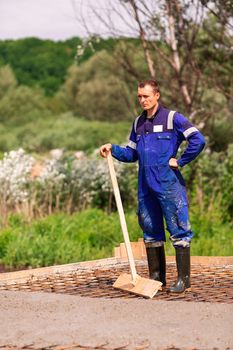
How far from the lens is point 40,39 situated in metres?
86.2

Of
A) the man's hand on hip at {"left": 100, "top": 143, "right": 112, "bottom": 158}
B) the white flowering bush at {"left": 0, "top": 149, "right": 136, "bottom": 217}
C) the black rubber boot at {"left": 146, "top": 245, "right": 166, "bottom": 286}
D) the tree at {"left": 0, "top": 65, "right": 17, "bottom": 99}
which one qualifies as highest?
the tree at {"left": 0, "top": 65, "right": 17, "bottom": 99}

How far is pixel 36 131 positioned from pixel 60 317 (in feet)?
114

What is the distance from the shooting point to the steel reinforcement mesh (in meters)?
8.67

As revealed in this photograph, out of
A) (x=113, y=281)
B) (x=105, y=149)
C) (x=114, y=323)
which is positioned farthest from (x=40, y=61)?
(x=114, y=323)

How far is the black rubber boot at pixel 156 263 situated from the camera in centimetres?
906

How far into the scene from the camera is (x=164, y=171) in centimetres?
863

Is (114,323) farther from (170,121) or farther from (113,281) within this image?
(113,281)

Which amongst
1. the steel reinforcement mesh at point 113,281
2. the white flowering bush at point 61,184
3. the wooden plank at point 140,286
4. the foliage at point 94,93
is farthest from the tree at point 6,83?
the wooden plank at point 140,286

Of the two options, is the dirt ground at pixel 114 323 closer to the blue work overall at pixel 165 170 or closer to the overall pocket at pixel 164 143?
the blue work overall at pixel 165 170

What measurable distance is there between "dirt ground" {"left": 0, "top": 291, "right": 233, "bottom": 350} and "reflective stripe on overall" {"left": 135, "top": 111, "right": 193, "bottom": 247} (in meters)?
0.79

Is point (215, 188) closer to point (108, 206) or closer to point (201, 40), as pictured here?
point (108, 206)

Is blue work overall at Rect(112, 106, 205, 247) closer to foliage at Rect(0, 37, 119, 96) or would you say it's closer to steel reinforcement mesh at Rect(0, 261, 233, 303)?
steel reinforcement mesh at Rect(0, 261, 233, 303)

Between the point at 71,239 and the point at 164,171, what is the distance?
15.9ft

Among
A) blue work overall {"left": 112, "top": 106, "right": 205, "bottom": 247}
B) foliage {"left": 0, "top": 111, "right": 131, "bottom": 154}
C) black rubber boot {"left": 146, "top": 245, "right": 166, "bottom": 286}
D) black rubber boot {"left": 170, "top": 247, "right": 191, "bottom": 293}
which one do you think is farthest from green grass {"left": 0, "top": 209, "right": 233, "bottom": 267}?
foliage {"left": 0, "top": 111, "right": 131, "bottom": 154}
